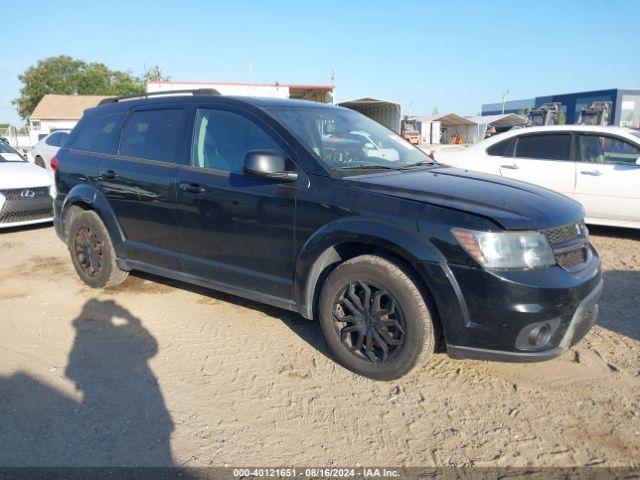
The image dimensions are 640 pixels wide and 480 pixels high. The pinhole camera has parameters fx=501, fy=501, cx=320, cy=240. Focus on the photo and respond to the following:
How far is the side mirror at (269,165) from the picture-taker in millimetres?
3277

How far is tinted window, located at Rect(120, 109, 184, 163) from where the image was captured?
Result: 4.19 meters

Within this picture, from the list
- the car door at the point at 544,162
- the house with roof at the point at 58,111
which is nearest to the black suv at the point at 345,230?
the car door at the point at 544,162

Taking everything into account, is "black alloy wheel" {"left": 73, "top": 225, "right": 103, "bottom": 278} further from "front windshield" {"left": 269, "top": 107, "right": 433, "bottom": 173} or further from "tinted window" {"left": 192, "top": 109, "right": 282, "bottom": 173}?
"front windshield" {"left": 269, "top": 107, "right": 433, "bottom": 173}

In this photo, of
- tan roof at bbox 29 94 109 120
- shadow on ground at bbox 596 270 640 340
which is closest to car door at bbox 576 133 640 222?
shadow on ground at bbox 596 270 640 340

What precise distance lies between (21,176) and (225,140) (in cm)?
548

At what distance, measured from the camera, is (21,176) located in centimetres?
776

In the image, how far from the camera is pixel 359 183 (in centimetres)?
323

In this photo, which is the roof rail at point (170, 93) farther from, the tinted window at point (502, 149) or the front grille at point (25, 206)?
the tinted window at point (502, 149)

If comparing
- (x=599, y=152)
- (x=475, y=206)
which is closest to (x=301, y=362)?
(x=475, y=206)

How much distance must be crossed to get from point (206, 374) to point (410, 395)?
1.35m

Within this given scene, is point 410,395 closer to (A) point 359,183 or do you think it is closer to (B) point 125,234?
(A) point 359,183

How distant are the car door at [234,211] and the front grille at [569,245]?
162 centimetres

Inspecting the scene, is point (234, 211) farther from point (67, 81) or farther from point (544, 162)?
point (67, 81)

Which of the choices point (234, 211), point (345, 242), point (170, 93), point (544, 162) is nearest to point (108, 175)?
point (170, 93)
